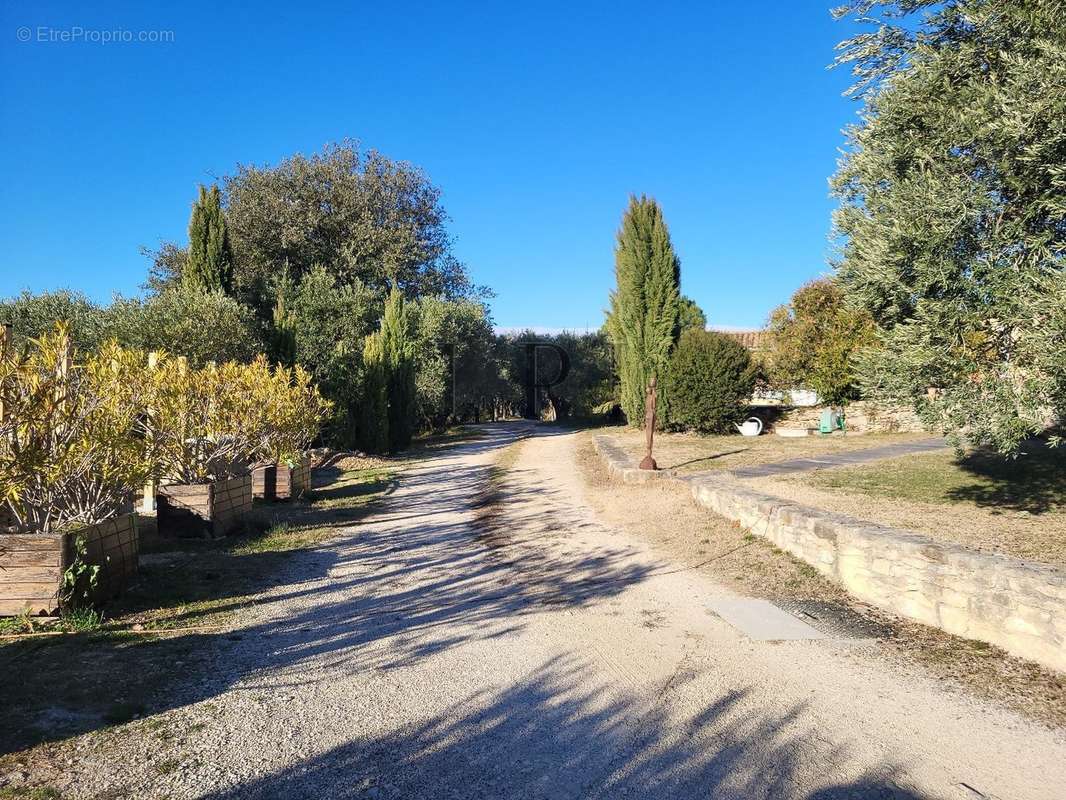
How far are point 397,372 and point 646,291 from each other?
1008 cm

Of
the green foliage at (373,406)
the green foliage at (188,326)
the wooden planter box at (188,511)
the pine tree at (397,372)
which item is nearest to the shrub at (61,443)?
the wooden planter box at (188,511)

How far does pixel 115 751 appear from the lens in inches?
124

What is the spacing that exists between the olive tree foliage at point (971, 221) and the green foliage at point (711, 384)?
15.8 m

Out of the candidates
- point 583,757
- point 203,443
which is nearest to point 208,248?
point 203,443

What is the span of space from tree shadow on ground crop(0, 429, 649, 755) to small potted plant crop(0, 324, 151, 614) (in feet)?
1.52

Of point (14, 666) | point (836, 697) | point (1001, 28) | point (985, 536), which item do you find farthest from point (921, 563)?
point (14, 666)

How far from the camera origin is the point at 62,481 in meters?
5.56

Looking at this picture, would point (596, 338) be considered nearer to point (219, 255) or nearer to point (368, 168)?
point (368, 168)

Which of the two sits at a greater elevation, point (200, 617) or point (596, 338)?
point (596, 338)

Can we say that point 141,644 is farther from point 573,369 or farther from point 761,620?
point 573,369

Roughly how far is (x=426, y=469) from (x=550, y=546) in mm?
9095

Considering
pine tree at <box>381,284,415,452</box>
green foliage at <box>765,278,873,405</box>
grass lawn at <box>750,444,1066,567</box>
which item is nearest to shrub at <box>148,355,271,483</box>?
grass lawn at <box>750,444,1066,567</box>

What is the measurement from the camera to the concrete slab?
196 inches

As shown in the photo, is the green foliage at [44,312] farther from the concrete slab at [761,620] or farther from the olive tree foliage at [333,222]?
the concrete slab at [761,620]
